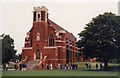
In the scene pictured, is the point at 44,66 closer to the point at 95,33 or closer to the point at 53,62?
the point at 53,62

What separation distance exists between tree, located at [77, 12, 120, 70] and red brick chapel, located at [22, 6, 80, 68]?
58.2 ft

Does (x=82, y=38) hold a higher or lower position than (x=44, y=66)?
higher

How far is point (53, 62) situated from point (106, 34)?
67.0 ft

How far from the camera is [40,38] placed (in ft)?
211

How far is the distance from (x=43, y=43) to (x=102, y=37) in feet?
72.9

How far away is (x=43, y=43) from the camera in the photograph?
2510 inches

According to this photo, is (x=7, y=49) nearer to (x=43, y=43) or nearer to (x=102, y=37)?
(x=43, y=43)

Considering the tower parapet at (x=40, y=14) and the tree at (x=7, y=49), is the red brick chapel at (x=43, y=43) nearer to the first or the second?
the tower parapet at (x=40, y=14)

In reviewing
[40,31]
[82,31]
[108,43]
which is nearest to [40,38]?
[40,31]

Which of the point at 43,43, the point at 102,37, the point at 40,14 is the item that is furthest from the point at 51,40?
the point at 102,37

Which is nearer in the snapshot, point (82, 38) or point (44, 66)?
point (82, 38)

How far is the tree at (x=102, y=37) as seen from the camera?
1688 inches

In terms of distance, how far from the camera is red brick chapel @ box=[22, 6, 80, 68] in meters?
62.7

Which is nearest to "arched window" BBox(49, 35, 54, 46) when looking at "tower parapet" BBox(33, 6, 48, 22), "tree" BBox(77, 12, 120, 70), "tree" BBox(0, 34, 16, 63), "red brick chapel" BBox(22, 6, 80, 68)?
"red brick chapel" BBox(22, 6, 80, 68)
